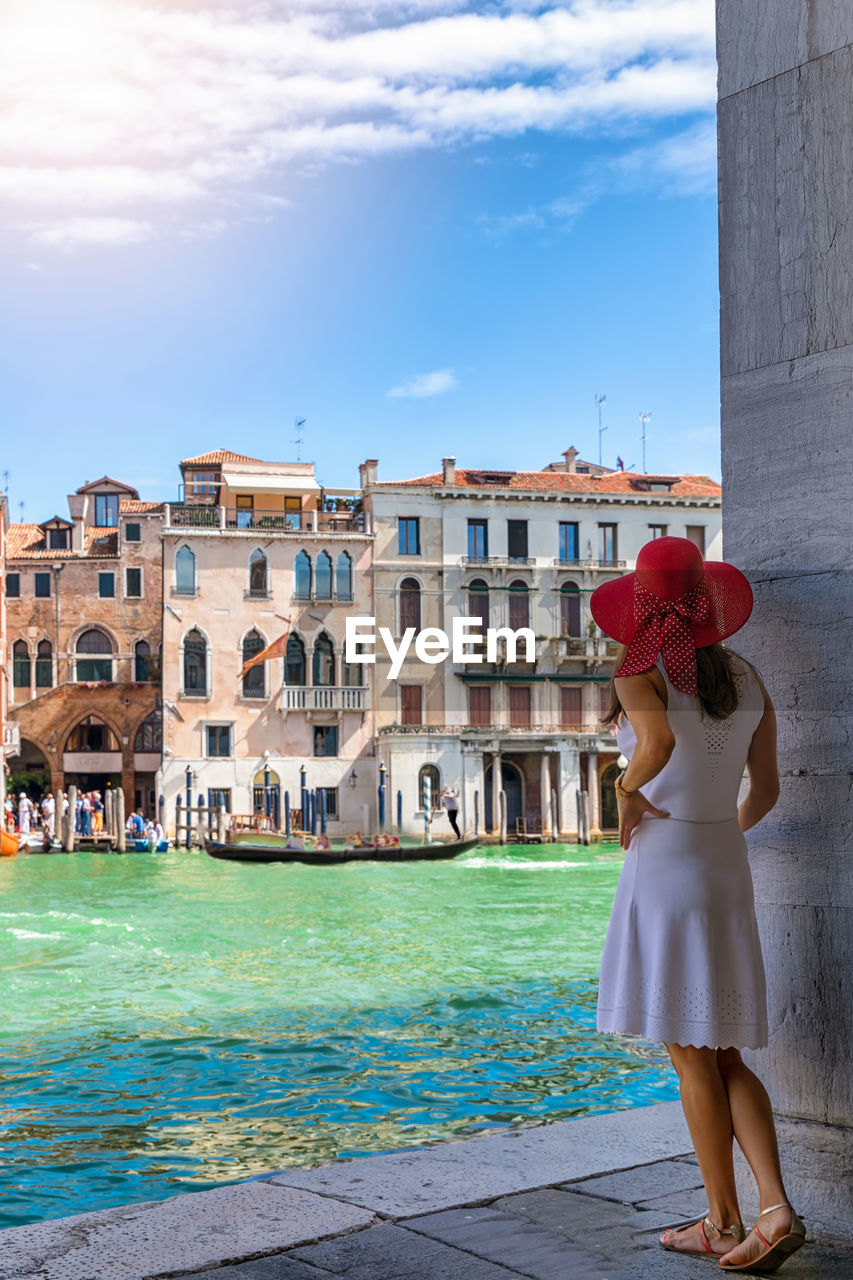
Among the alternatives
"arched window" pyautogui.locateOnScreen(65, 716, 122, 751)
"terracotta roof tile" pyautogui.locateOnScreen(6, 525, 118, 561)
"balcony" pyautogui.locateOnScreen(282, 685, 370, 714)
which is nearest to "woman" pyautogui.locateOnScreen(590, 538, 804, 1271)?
"balcony" pyautogui.locateOnScreen(282, 685, 370, 714)

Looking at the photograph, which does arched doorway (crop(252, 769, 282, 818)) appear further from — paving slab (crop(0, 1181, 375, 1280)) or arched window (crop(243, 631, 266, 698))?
paving slab (crop(0, 1181, 375, 1280))

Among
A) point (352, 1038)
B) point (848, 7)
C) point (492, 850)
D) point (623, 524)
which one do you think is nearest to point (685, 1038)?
point (848, 7)

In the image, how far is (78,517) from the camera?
36906 millimetres

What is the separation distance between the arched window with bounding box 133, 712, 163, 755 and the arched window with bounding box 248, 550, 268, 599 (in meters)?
4.63

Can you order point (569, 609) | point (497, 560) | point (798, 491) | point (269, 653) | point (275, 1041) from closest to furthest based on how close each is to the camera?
point (798, 491) < point (275, 1041) < point (269, 653) < point (497, 560) < point (569, 609)

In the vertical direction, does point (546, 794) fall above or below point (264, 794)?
below

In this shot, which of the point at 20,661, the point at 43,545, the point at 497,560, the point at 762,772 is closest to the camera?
the point at 762,772

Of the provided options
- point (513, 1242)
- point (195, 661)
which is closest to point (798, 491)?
point (513, 1242)

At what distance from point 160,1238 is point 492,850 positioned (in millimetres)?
28839

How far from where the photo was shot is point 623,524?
117ft

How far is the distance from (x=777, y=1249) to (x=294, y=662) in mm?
31753

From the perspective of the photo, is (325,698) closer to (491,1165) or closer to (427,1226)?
(491,1165)

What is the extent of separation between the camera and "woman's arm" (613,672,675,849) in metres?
2.34

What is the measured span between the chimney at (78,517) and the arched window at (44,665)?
8.97ft
